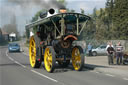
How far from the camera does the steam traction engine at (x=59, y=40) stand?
43.6ft

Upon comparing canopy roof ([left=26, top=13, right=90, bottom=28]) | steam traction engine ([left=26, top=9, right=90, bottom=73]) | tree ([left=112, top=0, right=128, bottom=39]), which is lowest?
steam traction engine ([left=26, top=9, right=90, bottom=73])

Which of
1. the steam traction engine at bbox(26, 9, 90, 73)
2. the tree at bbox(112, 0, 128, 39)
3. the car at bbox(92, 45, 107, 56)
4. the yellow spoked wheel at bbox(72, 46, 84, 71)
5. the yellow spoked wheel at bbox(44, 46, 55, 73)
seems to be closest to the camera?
the yellow spoked wheel at bbox(44, 46, 55, 73)

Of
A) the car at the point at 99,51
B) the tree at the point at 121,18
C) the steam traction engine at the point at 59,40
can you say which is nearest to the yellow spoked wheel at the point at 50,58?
the steam traction engine at the point at 59,40

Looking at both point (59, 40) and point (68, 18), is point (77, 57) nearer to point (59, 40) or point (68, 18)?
point (59, 40)

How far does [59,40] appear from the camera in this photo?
13.7m

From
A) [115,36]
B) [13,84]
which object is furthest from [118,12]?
[13,84]

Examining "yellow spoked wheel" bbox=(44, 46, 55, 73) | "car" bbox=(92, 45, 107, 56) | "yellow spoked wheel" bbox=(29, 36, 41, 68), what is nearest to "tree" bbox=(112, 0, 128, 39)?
"car" bbox=(92, 45, 107, 56)

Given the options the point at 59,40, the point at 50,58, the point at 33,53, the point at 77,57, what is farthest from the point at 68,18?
the point at 33,53

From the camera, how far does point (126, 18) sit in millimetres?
38312

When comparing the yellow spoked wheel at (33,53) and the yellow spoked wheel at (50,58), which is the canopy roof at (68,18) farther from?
the yellow spoked wheel at (33,53)

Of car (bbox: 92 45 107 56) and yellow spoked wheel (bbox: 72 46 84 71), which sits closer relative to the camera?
yellow spoked wheel (bbox: 72 46 84 71)

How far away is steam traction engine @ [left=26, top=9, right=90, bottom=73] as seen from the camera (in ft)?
43.6

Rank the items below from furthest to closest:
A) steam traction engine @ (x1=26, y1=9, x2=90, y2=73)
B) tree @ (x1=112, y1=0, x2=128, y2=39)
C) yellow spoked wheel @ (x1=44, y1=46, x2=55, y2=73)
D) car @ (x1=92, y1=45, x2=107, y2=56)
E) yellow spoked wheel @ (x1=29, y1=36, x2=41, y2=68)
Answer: tree @ (x1=112, y1=0, x2=128, y2=39)
car @ (x1=92, y1=45, x2=107, y2=56)
yellow spoked wheel @ (x1=29, y1=36, x2=41, y2=68)
steam traction engine @ (x1=26, y1=9, x2=90, y2=73)
yellow spoked wheel @ (x1=44, y1=46, x2=55, y2=73)

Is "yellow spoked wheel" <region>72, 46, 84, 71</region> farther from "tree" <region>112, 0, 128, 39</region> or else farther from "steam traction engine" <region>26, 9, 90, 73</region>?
"tree" <region>112, 0, 128, 39</region>
